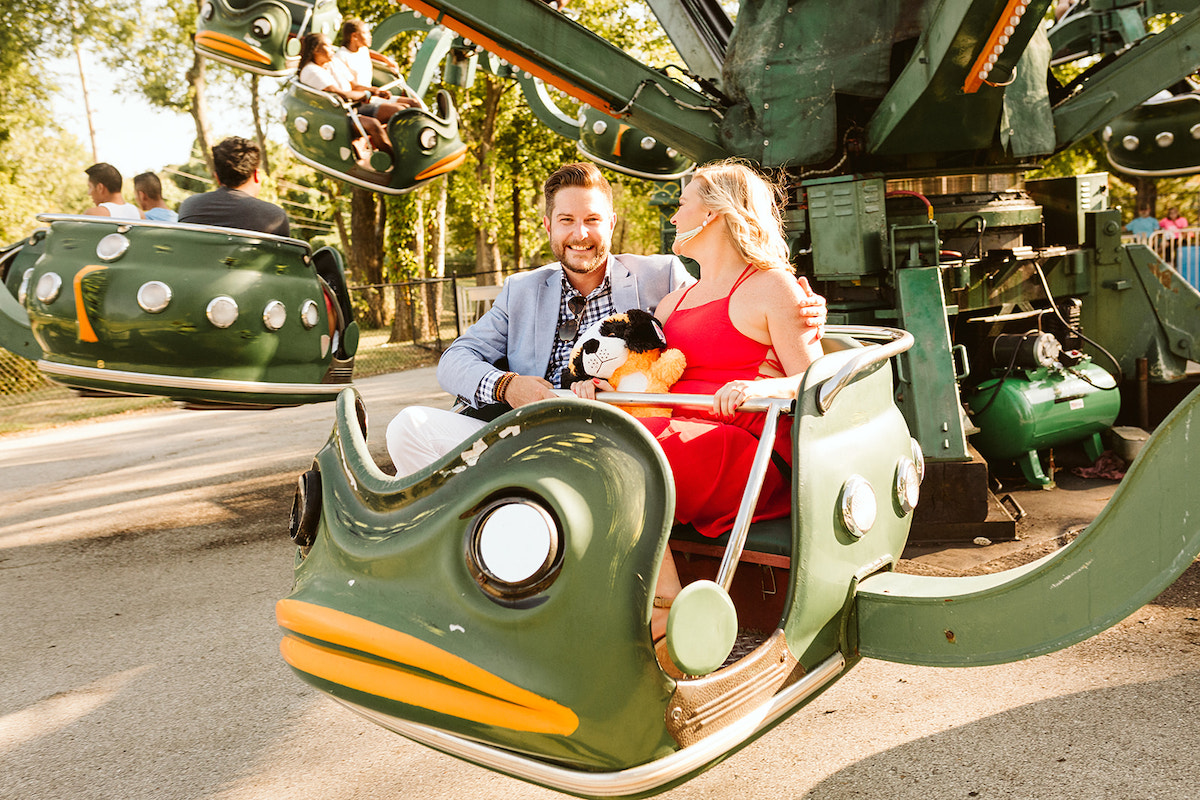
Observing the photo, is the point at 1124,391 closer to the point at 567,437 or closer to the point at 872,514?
the point at 872,514

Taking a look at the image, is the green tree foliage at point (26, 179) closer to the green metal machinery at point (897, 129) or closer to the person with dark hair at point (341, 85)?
the person with dark hair at point (341, 85)

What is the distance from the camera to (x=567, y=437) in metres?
1.88

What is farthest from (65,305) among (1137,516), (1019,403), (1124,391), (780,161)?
(1124,391)

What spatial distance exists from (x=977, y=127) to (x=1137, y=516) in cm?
367

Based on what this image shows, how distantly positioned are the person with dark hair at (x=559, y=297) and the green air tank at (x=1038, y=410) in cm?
307

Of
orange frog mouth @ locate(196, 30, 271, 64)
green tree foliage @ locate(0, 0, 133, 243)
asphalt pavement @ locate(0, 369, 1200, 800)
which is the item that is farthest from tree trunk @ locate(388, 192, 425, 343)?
asphalt pavement @ locate(0, 369, 1200, 800)

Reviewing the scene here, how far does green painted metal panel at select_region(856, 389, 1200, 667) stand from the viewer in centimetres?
184

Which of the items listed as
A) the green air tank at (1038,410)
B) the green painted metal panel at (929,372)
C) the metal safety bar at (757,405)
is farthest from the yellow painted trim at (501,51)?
the metal safety bar at (757,405)

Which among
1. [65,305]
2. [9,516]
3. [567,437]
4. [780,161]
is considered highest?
[780,161]

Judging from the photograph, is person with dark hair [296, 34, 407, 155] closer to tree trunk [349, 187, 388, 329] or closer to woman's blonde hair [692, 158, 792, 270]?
woman's blonde hair [692, 158, 792, 270]

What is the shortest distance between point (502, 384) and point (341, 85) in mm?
5032

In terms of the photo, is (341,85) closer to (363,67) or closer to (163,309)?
(363,67)

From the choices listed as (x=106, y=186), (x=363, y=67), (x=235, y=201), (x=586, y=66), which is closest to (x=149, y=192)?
(x=106, y=186)

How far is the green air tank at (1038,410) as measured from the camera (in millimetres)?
5473
